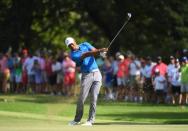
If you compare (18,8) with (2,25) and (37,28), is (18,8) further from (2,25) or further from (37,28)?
(37,28)

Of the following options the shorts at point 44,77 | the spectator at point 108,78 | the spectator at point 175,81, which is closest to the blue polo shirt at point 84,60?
the spectator at point 175,81

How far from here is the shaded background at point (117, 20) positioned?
4122 cm

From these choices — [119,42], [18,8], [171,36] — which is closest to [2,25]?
[18,8]

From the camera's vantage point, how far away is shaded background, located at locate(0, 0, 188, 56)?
41.2 m

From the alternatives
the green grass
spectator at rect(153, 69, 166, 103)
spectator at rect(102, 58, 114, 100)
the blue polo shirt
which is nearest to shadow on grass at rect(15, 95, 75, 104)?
the green grass

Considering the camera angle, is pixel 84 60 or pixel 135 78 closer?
pixel 84 60

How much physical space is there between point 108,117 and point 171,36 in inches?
817

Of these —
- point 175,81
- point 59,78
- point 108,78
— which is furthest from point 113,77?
point 175,81

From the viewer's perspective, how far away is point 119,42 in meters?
44.2

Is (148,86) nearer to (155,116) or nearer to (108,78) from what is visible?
(108,78)

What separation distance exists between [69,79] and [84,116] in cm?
1089

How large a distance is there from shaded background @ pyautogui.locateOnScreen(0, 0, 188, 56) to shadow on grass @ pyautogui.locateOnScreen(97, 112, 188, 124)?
15.9m

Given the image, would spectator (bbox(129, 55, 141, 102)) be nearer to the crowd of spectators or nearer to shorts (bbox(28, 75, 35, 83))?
the crowd of spectators

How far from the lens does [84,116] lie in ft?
75.6
